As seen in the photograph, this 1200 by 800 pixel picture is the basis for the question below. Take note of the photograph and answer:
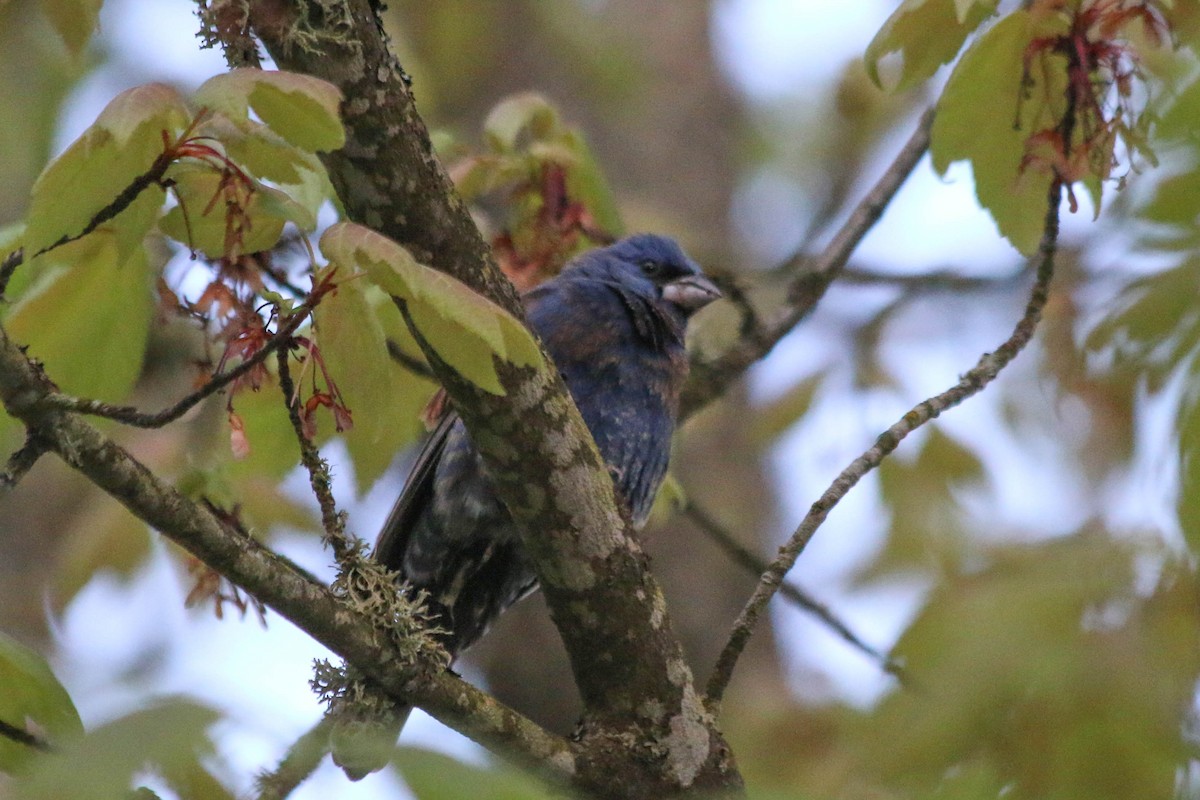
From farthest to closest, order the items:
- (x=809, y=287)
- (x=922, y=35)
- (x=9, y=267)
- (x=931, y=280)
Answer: (x=931, y=280), (x=809, y=287), (x=922, y=35), (x=9, y=267)

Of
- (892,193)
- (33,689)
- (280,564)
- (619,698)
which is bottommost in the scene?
(33,689)

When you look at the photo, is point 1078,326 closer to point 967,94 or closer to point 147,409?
point 967,94

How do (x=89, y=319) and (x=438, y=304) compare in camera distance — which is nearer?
(x=438, y=304)

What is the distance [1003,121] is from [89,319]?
7.13 ft

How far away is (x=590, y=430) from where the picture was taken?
164 inches

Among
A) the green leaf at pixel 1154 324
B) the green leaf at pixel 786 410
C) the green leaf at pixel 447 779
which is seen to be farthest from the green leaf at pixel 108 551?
the green leaf at pixel 447 779

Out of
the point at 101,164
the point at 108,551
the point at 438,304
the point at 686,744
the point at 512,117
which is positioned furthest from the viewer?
the point at 108,551

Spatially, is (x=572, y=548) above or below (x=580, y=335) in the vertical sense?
below

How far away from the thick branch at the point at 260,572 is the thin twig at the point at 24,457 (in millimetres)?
20

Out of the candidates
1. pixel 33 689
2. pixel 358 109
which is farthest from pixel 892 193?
pixel 33 689

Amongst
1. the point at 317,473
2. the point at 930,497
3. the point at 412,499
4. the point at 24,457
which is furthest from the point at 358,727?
the point at 930,497

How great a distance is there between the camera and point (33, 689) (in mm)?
2445

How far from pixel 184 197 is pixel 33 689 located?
0.99m

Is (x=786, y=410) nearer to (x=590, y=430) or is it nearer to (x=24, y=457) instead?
(x=590, y=430)
